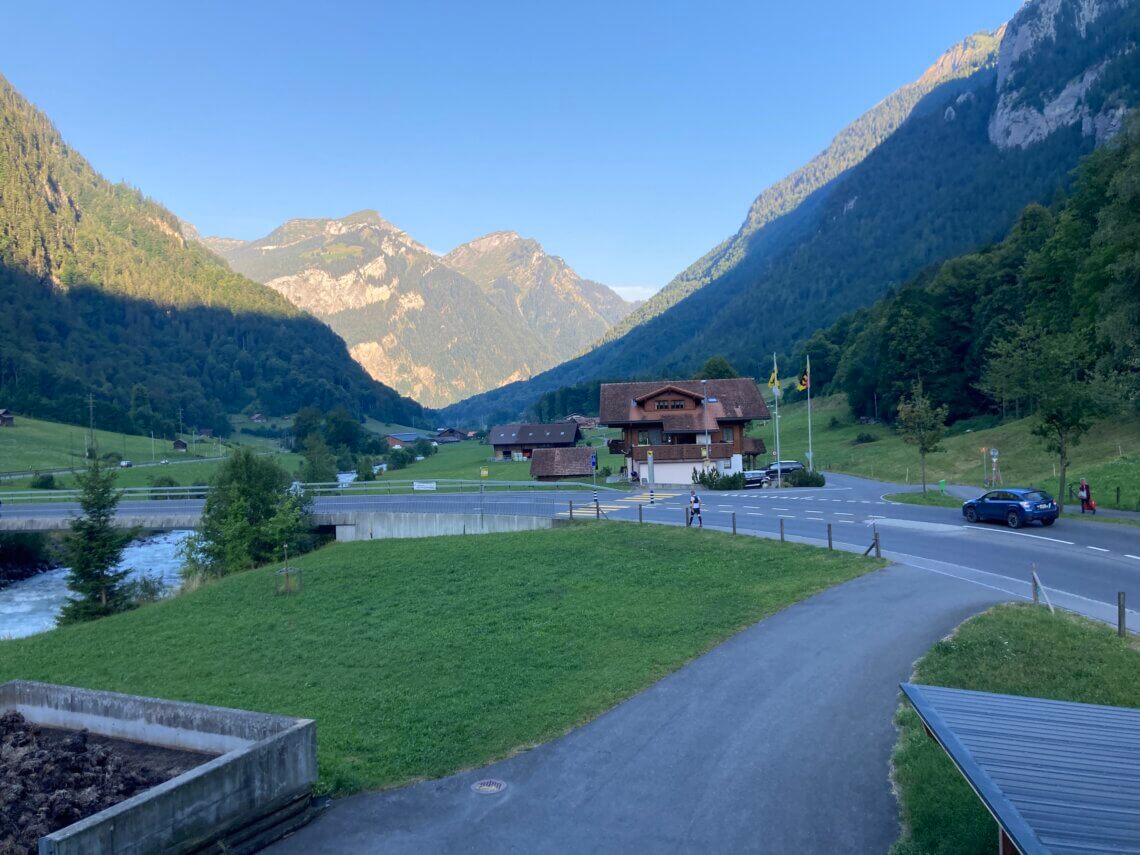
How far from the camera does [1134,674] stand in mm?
11648

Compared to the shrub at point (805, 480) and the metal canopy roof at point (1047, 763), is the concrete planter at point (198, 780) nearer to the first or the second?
the metal canopy roof at point (1047, 763)

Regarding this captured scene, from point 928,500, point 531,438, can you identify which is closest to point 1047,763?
point 928,500

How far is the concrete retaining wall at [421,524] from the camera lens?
36.8m

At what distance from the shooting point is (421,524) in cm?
3903

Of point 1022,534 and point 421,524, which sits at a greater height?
point 1022,534

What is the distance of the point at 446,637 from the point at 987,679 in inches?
448

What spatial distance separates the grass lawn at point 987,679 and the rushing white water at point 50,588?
33214 mm

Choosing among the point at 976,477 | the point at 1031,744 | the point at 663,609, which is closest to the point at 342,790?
the point at 1031,744

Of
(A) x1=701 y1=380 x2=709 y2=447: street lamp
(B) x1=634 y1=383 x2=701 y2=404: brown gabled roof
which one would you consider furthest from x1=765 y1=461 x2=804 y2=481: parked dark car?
(B) x1=634 y1=383 x2=701 y2=404: brown gabled roof

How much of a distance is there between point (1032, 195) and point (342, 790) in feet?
688

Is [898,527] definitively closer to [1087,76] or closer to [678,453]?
[678,453]

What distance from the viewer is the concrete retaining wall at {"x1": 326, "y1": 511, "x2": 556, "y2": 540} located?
3678 centimetres

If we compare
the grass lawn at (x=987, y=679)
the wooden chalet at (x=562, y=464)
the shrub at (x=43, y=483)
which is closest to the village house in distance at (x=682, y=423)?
the wooden chalet at (x=562, y=464)

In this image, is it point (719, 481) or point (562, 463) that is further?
point (562, 463)
